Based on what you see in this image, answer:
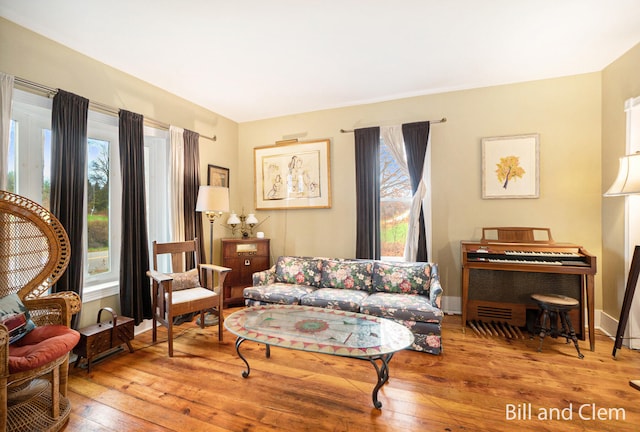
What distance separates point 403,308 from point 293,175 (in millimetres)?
2373

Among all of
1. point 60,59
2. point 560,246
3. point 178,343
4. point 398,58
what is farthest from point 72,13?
point 560,246

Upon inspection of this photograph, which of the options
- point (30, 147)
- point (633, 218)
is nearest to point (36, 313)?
point (30, 147)

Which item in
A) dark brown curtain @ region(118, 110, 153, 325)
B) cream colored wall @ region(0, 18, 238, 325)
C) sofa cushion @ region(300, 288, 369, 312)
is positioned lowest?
sofa cushion @ region(300, 288, 369, 312)

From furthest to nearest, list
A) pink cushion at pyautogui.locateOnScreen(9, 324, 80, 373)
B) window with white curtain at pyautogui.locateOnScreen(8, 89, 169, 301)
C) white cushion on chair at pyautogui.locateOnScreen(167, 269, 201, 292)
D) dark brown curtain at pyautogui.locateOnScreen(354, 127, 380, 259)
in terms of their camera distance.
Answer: dark brown curtain at pyautogui.locateOnScreen(354, 127, 380, 259)
white cushion on chair at pyautogui.locateOnScreen(167, 269, 201, 292)
window with white curtain at pyautogui.locateOnScreen(8, 89, 169, 301)
pink cushion at pyautogui.locateOnScreen(9, 324, 80, 373)

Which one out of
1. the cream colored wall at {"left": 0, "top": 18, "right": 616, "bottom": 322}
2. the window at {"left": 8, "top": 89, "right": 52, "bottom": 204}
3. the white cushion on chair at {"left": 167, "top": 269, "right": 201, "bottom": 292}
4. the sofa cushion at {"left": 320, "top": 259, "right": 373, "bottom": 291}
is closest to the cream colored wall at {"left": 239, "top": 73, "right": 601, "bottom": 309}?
the cream colored wall at {"left": 0, "top": 18, "right": 616, "bottom": 322}

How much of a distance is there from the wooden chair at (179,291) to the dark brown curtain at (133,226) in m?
0.16

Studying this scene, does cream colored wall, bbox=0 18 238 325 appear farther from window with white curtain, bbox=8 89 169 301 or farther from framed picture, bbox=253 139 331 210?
framed picture, bbox=253 139 331 210

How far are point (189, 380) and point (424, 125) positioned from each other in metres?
3.45

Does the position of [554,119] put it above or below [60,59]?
below

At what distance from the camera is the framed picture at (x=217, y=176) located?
3832 mm

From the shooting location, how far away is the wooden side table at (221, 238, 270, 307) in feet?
12.1

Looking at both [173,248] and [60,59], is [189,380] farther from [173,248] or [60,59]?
[60,59]

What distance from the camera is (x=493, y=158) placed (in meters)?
3.21

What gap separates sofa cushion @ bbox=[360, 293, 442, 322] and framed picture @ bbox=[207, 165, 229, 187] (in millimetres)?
2555
